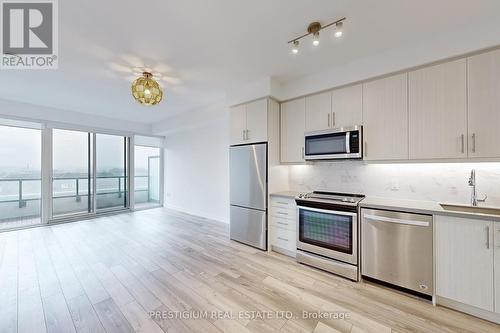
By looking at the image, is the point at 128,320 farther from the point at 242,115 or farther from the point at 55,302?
the point at 242,115

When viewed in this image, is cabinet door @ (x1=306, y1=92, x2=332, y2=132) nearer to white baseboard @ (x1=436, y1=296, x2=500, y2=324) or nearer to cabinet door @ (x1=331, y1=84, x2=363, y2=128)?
cabinet door @ (x1=331, y1=84, x2=363, y2=128)

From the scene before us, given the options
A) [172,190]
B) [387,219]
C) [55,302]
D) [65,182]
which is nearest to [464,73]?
[387,219]

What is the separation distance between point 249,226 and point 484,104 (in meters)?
3.21

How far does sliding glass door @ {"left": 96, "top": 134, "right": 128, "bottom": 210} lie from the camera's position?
5465 millimetres

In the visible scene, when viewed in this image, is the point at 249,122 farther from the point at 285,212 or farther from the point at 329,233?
the point at 329,233

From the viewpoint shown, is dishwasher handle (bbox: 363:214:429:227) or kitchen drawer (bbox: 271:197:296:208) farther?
kitchen drawer (bbox: 271:197:296:208)

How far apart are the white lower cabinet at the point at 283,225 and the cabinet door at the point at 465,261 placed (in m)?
1.58

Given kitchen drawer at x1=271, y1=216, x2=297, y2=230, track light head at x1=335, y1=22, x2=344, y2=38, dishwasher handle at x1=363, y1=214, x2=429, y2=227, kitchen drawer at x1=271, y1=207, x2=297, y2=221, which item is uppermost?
track light head at x1=335, y1=22, x2=344, y2=38

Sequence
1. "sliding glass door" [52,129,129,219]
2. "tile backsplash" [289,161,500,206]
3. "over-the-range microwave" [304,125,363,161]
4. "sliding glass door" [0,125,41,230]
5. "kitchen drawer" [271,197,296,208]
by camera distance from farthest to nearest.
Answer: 1. "sliding glass door" [52,129,129,219]
2. "sliding glass door" [0,125,41,230]
3. "kitchen drawer" [271,197,296,208]
4. "over-the-range microwave" [304,125,363,161]
5. "tile backsplash" [289,161,500,206]

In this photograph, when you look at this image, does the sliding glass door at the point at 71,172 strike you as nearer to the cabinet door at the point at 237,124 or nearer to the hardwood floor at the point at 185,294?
the hardwood floor at the point at 185,294

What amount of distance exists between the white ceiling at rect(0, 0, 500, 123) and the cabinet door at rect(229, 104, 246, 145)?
0.45 meters

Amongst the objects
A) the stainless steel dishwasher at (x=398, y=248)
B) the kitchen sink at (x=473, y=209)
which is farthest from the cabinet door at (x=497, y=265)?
the stainless steel dishwasher at (x=398, y=248)

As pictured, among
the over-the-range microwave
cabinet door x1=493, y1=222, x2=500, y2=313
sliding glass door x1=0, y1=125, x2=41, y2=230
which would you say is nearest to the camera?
cabinet door x1=493, y1=222, x2=500, y2=313

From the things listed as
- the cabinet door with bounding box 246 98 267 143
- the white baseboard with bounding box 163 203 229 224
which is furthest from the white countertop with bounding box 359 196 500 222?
the white baseboard with bounding box 163 203 229 224
